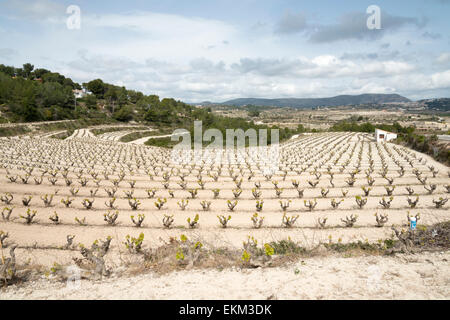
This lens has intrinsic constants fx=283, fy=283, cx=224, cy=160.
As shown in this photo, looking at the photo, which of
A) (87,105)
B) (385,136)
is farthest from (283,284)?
(87,105)

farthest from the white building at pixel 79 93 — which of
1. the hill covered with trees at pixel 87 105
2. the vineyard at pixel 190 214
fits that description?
the vineyard at pixel 190 214

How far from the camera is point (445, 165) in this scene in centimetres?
2742

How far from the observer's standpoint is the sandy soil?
5.52 metres

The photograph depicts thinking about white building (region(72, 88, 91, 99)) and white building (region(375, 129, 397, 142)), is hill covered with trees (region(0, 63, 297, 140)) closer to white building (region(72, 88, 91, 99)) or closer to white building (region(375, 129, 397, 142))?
white building (region(72, 88, 91, 99))

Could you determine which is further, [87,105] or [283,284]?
[87,105]

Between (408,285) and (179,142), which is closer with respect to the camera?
(408,285)

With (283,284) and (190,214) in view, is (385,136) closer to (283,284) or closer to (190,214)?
(190,214)

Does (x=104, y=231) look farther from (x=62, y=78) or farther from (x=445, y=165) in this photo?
(x=62, y=78)

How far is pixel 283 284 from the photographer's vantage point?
590cm

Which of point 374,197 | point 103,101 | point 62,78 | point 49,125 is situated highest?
point 62,78

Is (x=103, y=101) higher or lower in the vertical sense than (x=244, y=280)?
higher

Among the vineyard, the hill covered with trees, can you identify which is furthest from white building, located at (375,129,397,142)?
the vineyard
